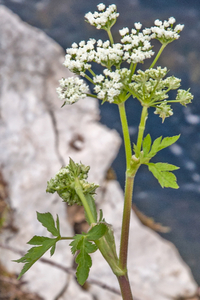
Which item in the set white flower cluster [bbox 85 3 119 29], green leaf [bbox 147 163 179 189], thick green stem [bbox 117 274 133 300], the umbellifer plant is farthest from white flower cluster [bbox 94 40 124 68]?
thick green stem [bbox 117 274 133 300]

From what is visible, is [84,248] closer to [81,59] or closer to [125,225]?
[125,225]

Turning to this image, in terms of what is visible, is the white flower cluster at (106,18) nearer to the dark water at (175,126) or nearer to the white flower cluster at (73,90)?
the white flower cluster at (73,90)

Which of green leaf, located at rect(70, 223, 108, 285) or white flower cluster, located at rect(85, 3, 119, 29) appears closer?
green leaf, located at rect(70, 223, 108, 285)

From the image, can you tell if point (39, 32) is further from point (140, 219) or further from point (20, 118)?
point (140, 219)

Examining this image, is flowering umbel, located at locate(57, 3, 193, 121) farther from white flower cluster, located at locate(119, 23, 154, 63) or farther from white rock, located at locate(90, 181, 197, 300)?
white rock, located at locate(90, 181, 197, 300)

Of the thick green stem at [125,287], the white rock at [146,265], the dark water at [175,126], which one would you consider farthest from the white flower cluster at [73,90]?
the dark water at [175,126]

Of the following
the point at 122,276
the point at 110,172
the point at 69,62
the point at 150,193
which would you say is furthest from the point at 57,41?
the point at 122,276

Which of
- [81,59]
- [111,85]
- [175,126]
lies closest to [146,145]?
[111,85]
